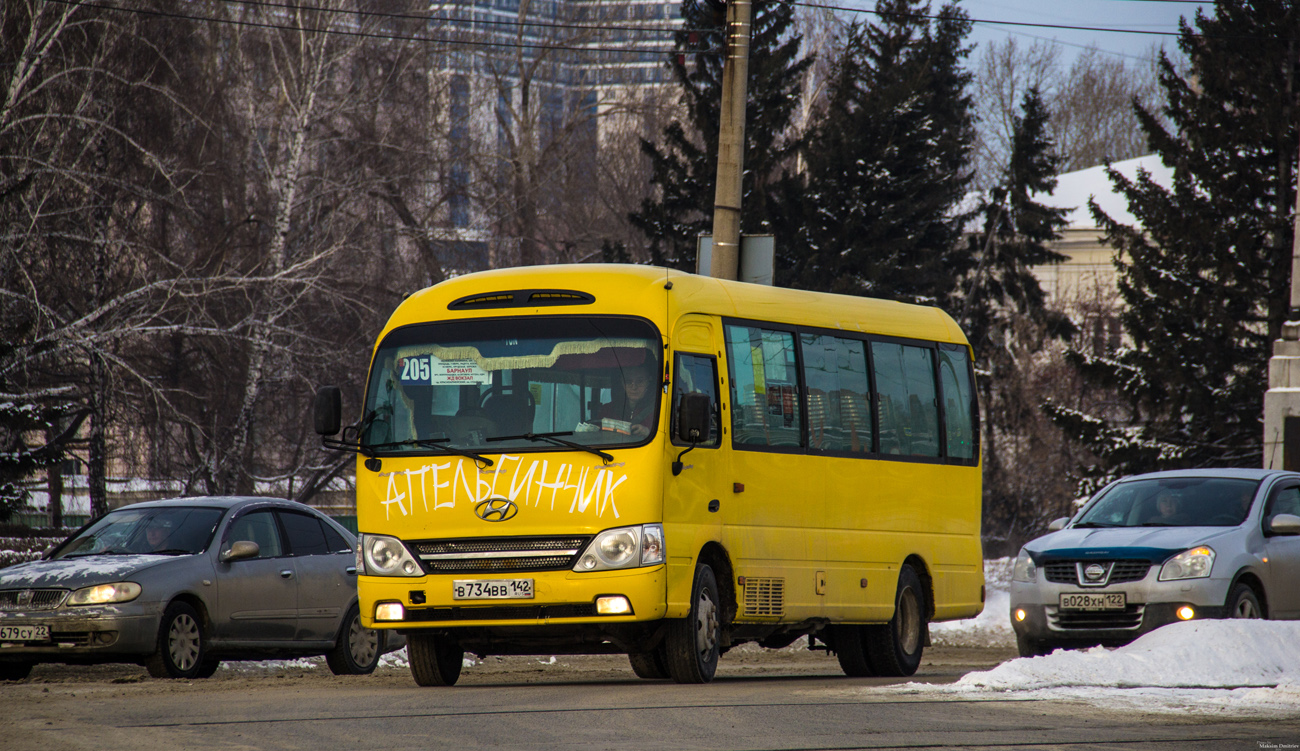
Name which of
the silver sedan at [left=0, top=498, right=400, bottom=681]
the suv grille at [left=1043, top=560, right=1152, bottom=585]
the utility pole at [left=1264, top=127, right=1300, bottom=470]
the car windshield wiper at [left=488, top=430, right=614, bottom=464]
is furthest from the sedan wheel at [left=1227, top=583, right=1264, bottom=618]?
the utility pole at [left=1264, top=127, right=1300, bottom=470]

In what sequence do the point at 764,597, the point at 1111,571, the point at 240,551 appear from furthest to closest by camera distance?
1. the point at 240,551
2. the point at 1111,571
3. the point at 764,597

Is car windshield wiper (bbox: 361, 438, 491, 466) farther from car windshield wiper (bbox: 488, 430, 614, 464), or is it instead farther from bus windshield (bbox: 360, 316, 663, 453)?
car windshield wiper (bbox: 488, 430, 614, 464)

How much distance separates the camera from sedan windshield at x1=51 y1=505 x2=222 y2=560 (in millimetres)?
14211

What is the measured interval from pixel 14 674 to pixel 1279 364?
669 inches

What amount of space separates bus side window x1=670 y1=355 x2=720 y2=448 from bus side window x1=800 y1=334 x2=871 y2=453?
1404mm

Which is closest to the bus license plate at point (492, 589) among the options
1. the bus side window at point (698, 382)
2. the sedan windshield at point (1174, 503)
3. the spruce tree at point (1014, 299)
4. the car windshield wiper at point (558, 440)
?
the car windshield wiper at point (558, 440)

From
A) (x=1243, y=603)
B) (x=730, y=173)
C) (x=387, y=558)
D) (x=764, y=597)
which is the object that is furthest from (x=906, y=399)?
(x=387, y=558)

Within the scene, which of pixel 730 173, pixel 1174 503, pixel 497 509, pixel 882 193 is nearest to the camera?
pixel 497 509

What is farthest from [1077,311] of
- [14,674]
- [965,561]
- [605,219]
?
[14,674]

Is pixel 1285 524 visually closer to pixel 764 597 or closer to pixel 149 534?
pixel 764 597

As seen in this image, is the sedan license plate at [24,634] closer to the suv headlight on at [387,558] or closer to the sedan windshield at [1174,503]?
the suv headlight on at [387,558]

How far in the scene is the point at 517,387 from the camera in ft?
37.8

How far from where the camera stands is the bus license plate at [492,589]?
11.2 meters

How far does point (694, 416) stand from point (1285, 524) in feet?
19.2
